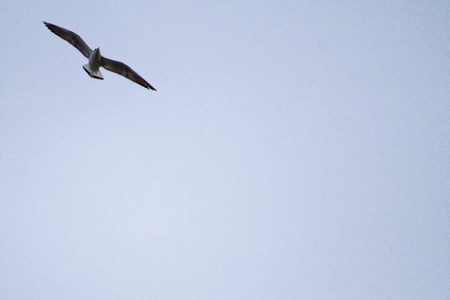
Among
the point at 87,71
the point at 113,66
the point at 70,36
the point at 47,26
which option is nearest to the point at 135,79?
the point at 113,66

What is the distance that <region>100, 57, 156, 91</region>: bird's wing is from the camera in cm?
923

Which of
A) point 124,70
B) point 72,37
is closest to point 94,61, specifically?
point 124,70

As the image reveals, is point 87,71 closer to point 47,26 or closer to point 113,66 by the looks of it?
point 113,66

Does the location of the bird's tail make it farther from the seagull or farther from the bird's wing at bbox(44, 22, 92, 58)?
the bird's wing at bbox(44, 22, 92, 58)

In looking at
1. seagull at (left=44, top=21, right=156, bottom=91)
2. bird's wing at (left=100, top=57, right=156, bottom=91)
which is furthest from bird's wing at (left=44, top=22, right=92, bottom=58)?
bird's wing at (left=100, top=57, right=156, bottom=91)

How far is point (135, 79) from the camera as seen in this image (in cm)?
944

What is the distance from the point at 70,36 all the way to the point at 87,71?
1.49 meters

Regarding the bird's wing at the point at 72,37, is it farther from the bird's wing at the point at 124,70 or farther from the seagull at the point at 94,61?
the bird's wing at the point at 124,70

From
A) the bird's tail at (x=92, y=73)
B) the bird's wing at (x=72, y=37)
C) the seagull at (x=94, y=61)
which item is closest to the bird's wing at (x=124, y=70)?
the seagull at (x=94, y=61)

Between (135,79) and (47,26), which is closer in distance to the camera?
(47,26)

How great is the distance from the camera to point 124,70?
9.41m

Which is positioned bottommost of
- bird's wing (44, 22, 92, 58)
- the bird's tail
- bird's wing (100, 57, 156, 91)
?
the bird's tail

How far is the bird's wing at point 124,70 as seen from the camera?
9.23m

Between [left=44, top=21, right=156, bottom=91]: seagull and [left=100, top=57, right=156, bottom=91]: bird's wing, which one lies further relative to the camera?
[left=100, top=57, right=156, bottom=91]: bird's wing
